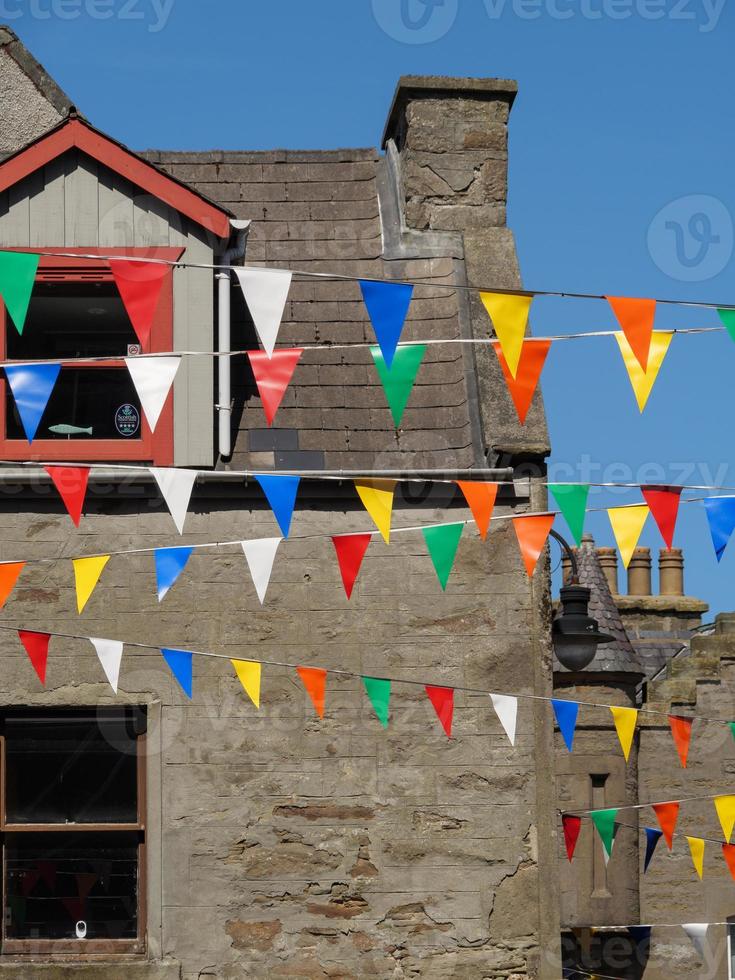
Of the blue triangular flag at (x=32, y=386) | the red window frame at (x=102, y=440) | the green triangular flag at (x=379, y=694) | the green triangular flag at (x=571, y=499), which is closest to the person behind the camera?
the blue triangular flag at (x=32, y=386)

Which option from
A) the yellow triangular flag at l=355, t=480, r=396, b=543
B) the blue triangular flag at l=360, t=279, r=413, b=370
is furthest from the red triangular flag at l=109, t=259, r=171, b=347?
the yellow triangular flag at l=355, t=480, r=396, b=543

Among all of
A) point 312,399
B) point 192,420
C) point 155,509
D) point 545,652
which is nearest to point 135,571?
point 155,509

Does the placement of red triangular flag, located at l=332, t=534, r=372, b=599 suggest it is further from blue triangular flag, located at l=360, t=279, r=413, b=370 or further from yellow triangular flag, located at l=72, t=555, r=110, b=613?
blue triangular flag, located at l=360, t=279, r=413, b=370

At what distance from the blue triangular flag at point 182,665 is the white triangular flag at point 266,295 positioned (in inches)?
83.0

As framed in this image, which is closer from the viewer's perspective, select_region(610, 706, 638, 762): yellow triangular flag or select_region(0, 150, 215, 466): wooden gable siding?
select_region(610, 706, 638, 762): yellow triangular flag

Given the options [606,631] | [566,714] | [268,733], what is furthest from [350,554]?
[606,631]

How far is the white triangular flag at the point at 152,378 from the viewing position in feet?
26.8

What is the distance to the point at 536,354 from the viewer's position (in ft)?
27.8

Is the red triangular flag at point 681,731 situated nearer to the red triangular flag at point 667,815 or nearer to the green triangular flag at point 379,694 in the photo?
the red triangular flag at point 667,815

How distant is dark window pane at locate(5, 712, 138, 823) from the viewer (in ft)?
31.6

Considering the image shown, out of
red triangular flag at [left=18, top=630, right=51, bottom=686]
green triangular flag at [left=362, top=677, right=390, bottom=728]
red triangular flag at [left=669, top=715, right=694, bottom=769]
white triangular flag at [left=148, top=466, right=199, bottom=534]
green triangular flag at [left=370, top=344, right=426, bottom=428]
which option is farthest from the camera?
red triangular flag at [left=669, top=715, right=694, bottom=769]

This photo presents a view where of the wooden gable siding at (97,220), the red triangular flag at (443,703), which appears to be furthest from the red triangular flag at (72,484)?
the red triangular flag at (443,703)

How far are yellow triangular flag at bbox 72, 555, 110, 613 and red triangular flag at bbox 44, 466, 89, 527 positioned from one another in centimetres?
24

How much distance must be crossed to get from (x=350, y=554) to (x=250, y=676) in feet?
2.93
